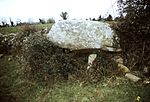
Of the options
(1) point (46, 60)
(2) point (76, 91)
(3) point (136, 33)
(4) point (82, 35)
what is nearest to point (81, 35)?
(4) point (82, 35)

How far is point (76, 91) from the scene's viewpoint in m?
8.02

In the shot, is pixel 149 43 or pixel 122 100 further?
pixel 149 43

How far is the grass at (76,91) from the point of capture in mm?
7539

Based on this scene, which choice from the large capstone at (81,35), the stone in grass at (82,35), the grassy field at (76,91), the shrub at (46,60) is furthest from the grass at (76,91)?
the large capstone at (81,35)

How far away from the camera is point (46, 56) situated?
31.1ft

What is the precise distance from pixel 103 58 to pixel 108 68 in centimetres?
51

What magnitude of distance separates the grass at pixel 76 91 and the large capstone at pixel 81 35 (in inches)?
62.3

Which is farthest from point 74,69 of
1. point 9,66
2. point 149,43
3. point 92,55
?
point 9,66

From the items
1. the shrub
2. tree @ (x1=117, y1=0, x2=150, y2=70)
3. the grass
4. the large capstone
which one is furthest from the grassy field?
the large capstone

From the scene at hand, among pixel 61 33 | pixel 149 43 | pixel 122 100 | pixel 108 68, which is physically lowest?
pixel 122 100

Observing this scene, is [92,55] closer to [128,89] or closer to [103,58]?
[103,58]

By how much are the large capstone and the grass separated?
5.19 ft

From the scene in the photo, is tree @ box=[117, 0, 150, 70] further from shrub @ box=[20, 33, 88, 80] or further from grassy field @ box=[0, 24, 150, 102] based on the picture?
shrub @ box=[20, 33, 88, 80]

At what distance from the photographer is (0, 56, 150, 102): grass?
754cm
